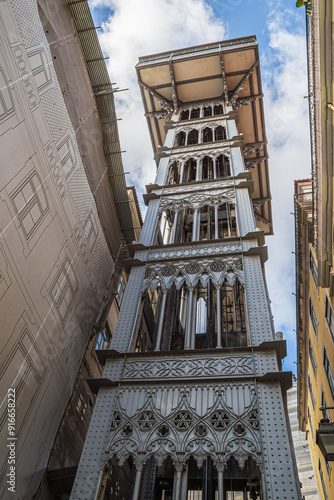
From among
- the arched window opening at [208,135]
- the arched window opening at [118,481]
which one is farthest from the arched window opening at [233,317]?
the arched window opening at [208,135]

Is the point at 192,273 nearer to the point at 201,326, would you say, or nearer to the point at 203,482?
the point at 201,326

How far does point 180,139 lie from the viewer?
20875mm

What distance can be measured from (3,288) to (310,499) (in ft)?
90.0

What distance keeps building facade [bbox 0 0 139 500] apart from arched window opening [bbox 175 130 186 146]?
17.7 feet

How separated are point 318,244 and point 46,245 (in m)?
8.14

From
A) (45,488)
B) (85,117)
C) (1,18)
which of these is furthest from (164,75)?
(45,488)

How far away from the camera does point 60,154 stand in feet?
40.2

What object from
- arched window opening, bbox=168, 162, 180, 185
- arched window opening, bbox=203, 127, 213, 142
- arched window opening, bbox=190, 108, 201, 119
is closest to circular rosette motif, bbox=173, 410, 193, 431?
arched window opening, bbox=168, 162, 180, 185

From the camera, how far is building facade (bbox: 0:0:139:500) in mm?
8469

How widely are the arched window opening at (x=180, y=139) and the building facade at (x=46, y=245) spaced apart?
541cm

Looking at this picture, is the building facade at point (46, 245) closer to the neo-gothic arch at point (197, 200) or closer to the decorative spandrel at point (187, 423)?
the decorative spandrel at point (187, 423)

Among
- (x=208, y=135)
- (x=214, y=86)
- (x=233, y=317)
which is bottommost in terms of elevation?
(x=233, y=317)

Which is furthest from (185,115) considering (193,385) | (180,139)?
(193,385)

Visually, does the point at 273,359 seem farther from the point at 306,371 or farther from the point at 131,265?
the point at 306,371
